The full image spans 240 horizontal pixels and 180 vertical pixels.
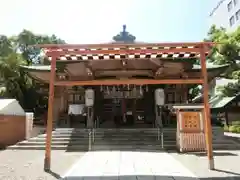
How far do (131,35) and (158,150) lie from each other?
22.9 feet

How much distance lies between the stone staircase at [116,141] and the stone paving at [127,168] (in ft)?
7.11

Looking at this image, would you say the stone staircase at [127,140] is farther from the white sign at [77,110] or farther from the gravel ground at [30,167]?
the white sign at [77,110]

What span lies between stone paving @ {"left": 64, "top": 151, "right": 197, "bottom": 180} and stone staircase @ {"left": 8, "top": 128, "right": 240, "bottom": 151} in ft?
7.11

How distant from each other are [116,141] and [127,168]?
4.89 metres

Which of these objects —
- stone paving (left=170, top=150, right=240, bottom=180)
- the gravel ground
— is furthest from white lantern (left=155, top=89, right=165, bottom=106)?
the gravel ground

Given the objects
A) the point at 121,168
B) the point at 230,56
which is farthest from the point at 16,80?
→ the point at 230,56

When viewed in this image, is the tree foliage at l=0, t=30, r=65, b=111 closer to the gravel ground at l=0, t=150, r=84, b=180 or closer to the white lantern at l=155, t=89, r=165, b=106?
the white lantern at l=155, t=89, r=165, b=106

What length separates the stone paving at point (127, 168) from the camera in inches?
223

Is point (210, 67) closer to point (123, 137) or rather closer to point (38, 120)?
point (123, 137)

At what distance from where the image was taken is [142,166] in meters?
6.86

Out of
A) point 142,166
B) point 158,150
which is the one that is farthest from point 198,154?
point 142,166

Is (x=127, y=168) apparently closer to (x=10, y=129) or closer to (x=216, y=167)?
(x=216, y=167)

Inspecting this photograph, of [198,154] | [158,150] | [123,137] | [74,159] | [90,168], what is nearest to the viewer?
[90,168]

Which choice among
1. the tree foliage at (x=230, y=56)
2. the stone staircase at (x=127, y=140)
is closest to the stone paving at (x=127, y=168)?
the stone staircase at (x=127, y=140)
